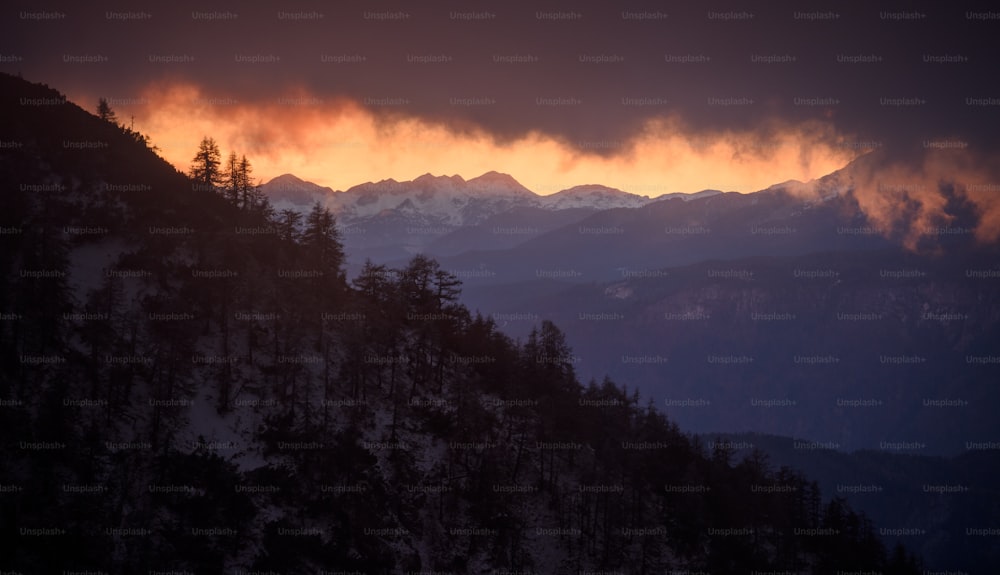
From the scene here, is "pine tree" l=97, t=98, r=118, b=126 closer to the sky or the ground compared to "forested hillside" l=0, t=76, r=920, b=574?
closer to the sky

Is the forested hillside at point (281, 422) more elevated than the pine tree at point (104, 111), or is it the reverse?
the pine tree at point (104, 111)

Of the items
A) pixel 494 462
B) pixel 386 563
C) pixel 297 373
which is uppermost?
pixel 297 373

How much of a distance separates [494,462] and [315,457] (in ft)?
64.9

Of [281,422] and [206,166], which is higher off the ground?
[206,166]

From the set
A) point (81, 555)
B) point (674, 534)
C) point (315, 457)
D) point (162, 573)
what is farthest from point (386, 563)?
point (674, 534)

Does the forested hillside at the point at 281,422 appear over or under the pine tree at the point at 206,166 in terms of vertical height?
under

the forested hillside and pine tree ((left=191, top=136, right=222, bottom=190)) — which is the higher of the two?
pine tree ((left=191, top=136, right=222, bottom=190))

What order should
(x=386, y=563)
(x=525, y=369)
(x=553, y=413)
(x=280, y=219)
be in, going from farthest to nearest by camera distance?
1. (x=280, y=219)
2. (x=525, y=369)
3. (x=553, y=413)
4. (x=386, y=563)

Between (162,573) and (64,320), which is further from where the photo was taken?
(64,320)

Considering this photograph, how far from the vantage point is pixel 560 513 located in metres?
80.2

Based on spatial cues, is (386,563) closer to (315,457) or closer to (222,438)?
(315,457)

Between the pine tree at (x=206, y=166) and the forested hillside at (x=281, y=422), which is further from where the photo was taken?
the pine tree at (x=206, y=166)

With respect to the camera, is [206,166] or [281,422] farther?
[206,166]

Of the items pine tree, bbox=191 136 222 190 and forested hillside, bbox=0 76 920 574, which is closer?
forested hillside, bbox=0 76 920 574
